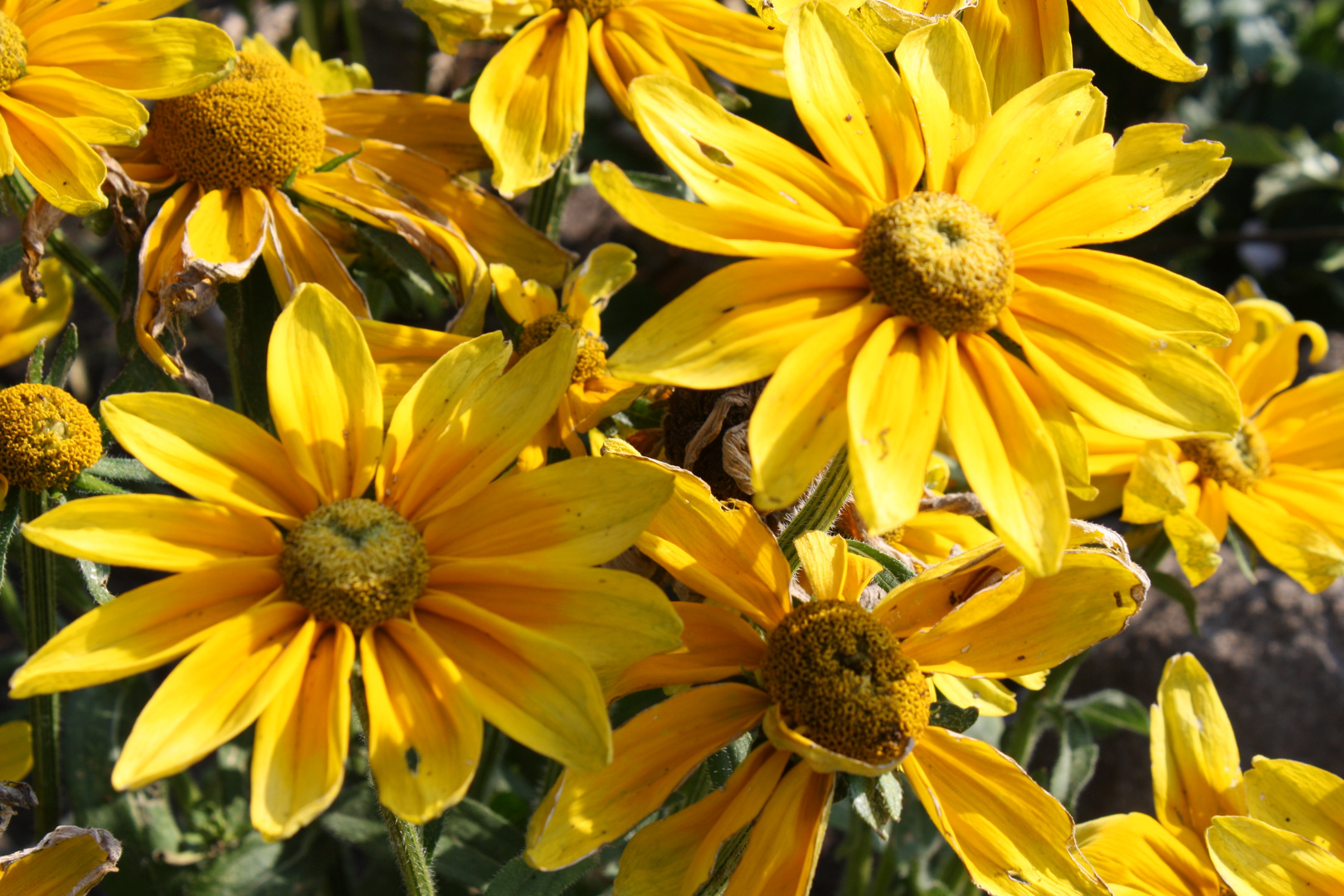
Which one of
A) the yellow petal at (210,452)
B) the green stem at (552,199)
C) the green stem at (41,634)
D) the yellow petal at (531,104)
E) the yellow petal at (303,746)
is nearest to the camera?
the yellow petal at (303,746)

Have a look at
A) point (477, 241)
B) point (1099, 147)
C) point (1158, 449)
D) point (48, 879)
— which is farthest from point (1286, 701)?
point (48, 879)

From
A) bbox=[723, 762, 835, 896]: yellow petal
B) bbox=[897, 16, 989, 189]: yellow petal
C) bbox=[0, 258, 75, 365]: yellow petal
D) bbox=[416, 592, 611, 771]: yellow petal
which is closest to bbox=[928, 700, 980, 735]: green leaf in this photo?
bbox=[723, 762, 835, 896]: yellow petal

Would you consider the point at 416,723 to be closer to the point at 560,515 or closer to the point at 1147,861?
the point at 560,515

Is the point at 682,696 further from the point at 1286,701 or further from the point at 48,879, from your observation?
the point at 1286,701

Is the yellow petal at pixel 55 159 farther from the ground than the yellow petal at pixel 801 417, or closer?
closer

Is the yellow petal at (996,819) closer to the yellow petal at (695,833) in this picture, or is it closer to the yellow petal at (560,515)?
the yellow petal at (695,833)

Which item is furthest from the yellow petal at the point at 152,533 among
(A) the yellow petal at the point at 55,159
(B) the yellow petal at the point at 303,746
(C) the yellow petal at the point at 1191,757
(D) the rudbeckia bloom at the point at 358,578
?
(C) the yellow petal at the point at 1191,757
